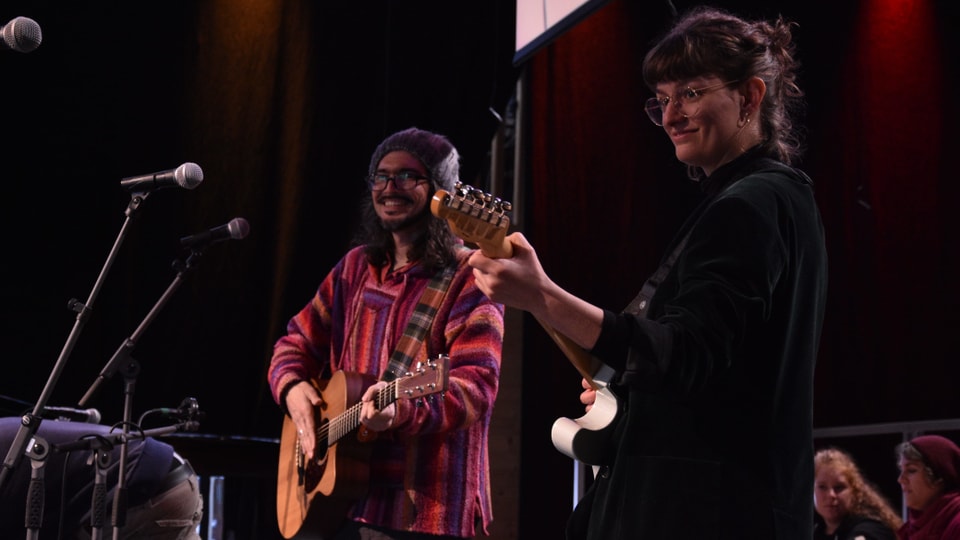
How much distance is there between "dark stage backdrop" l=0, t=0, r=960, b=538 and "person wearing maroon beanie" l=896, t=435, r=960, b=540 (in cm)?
219

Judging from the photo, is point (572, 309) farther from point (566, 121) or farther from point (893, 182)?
point (893, 182)

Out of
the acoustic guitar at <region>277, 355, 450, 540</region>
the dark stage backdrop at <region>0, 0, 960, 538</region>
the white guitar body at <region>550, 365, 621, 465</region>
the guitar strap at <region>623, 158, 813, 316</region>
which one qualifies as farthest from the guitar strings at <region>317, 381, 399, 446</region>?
the dark stage backdrop at <region>0, 0, 960, 538</region>

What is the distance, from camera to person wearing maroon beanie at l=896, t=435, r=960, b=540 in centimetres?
523

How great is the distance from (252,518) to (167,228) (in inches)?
58.5

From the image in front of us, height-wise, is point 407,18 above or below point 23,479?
above

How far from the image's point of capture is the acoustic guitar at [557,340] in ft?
5.27

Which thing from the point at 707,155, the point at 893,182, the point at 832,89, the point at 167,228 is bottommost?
the point at 707,155

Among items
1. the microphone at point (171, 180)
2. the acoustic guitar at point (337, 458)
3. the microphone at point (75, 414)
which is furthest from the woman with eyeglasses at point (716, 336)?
the microphone at point (75, 414)

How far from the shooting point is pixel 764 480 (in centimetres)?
163

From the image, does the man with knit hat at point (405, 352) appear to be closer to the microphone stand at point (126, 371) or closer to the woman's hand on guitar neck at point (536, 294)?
the microphone stand at point (126, 371)

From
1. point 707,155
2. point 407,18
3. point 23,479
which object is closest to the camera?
point 707,155

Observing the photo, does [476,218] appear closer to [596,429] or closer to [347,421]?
[596,429]

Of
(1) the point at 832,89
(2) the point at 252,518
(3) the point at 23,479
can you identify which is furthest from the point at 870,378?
(3) the point at 23,479

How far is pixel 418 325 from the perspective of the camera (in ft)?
10.2
